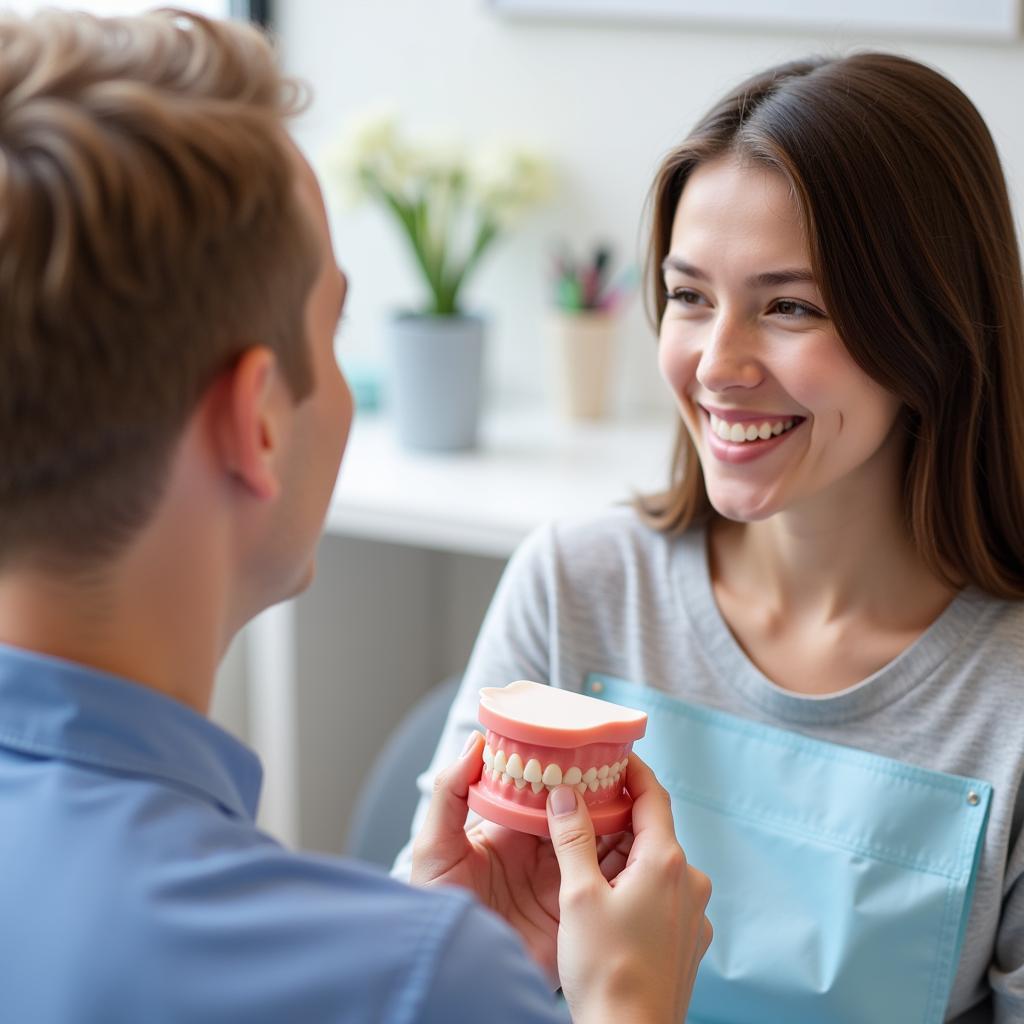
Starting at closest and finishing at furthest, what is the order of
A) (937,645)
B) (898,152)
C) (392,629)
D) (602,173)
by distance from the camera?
(898,152) < (937,645) < (602,173) < (392,629)

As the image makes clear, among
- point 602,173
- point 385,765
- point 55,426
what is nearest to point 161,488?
point 55,426

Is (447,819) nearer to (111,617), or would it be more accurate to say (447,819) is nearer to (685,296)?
(111,617)

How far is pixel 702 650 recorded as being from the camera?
48.0 inches

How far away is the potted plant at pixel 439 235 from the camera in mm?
1861

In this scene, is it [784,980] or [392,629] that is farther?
[392,629]

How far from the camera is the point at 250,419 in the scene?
2.20 feet

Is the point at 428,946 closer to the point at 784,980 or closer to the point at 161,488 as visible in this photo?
the point at 161,488

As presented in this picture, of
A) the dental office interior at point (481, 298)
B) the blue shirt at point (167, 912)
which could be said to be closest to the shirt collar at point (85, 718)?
the blue shirt at point (167, 912)

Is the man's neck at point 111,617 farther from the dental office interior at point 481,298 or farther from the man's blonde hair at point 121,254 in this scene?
the dental office interior at point 481,298

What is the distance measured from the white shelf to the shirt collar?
0.95 metres

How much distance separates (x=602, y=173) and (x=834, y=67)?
3.02ft

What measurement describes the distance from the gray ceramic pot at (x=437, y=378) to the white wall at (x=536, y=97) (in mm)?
257

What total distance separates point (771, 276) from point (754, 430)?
0.42 feet

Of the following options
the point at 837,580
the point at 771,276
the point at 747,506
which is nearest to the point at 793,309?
the point at 771,276
